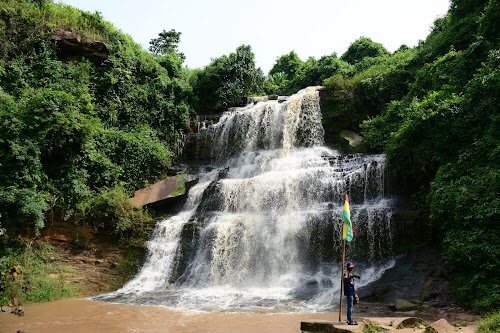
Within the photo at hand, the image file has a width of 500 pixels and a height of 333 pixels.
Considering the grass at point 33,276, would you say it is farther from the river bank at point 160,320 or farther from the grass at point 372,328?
the grass at point 372,328

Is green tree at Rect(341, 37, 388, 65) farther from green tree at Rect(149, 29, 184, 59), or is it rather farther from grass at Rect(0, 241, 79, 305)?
grass at Rect(0, 241, 79, 305)

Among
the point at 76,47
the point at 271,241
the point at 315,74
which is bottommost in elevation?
the point at 271,241

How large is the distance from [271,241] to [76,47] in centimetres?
1554

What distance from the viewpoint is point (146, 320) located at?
11.0m

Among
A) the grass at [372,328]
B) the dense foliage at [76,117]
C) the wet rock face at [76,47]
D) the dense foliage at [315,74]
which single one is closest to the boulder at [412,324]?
the grass at [372,328]

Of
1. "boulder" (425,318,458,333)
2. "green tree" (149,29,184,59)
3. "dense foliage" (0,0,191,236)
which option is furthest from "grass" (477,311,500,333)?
"green tree" (149,29,184,59)

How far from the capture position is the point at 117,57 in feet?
82.2

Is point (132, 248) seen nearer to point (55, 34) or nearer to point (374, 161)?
point (374, 161)

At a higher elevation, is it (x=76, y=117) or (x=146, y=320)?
(x=76, y=117)

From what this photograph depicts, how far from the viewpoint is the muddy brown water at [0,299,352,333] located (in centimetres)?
993

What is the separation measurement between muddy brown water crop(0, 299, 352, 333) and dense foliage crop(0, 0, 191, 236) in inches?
203

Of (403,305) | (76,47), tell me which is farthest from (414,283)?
(76,47)

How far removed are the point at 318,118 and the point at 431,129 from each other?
29.3ft

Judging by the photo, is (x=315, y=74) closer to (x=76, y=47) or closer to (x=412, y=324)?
(x=76, y=47)
